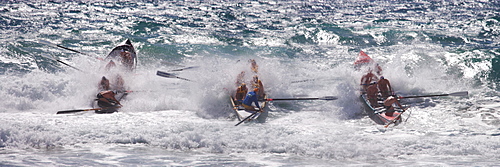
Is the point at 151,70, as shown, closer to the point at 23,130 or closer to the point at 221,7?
the point at 23,130

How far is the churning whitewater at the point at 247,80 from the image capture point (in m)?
9.06

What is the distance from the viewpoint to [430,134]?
1010 centimetres

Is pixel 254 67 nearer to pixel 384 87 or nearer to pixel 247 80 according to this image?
pixel 247 80

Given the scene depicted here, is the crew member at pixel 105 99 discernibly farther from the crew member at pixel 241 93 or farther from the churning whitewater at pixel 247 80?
the crew member at pixel 241 93

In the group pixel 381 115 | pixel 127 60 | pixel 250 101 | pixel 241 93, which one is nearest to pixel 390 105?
pixel 381 115

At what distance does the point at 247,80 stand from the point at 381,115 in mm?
4351

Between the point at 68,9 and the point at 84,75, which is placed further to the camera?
the point at 68,9

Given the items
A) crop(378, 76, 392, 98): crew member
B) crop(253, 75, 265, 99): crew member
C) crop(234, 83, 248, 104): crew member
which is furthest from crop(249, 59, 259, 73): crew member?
crop(378, 76, 392, 98): crew member

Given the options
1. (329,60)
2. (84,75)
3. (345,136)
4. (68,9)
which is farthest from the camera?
(68,9)

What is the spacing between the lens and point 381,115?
36.7ft

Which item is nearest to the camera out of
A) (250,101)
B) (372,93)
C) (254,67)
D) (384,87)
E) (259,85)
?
(250,101)

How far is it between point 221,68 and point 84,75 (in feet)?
15.0

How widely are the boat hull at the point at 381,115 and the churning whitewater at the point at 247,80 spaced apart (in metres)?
0.18

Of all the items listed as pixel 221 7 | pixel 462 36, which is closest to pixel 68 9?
pixel 221 7
